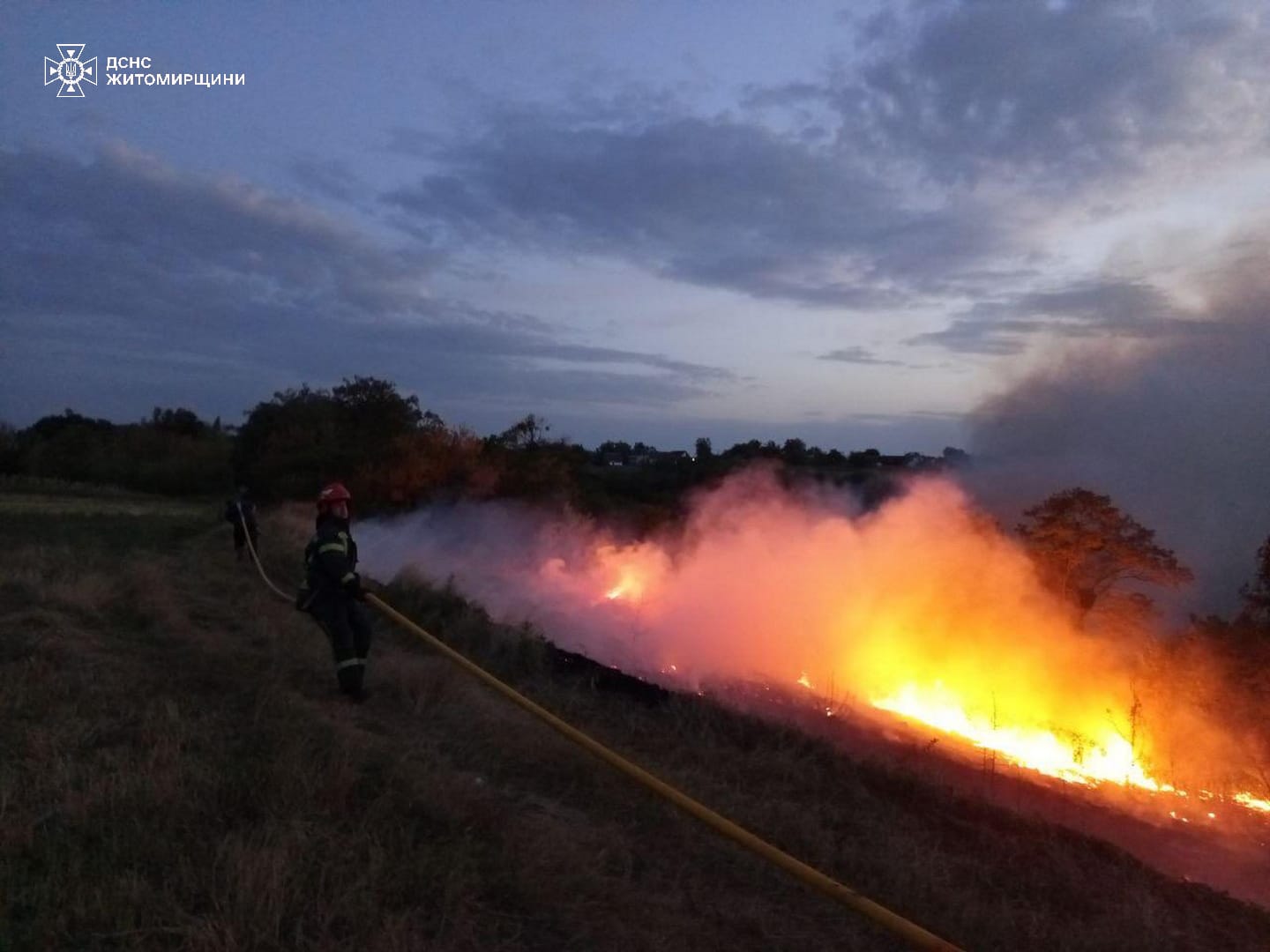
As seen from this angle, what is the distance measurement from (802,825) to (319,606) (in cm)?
413

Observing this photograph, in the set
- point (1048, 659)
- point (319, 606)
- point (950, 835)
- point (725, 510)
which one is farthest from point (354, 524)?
point (950, 835)

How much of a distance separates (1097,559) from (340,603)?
23.2 metres

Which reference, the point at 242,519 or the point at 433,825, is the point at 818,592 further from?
the point at 433,825

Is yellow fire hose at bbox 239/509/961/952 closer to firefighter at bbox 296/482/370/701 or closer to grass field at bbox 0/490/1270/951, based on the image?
grass field at bbox 0/490/1270/951

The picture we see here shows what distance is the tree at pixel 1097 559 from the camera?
996 inches

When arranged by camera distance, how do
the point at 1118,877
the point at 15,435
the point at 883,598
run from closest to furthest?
the point at 1118,877 → the point at 883,598 → the point at 15,435

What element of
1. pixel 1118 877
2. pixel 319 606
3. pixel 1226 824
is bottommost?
pixel 1226 824

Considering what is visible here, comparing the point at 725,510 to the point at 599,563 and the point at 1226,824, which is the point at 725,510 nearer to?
the point at 599,563

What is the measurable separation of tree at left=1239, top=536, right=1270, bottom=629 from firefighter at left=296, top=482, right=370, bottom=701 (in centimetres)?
2144

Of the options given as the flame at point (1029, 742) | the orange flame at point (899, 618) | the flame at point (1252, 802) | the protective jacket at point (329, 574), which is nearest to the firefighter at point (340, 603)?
the protective jacket at point (329, 574)

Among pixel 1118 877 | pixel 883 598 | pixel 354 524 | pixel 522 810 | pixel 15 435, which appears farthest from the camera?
pixel 15 435

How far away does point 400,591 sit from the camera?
1380cm

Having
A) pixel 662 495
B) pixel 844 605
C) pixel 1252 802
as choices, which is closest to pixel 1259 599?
pixel 1252 802

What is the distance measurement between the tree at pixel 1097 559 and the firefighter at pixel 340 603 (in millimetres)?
21321
